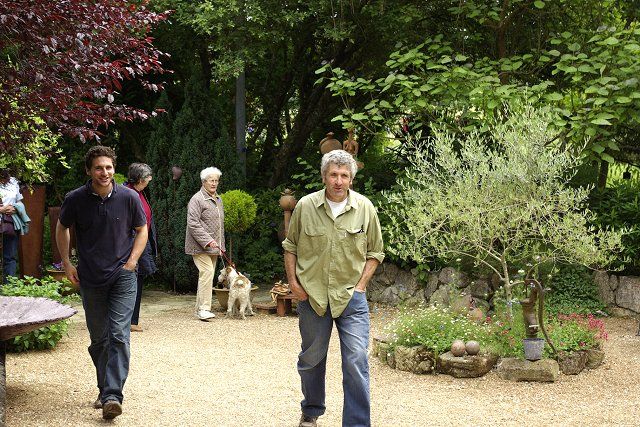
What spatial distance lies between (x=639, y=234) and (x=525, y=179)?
318 cm

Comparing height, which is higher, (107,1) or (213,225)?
(107,1)

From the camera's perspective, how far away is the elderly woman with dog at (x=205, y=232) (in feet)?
33.8

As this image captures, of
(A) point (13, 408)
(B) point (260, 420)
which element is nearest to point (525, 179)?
(B) point (260, 420)

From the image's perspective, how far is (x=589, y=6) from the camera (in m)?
11.7

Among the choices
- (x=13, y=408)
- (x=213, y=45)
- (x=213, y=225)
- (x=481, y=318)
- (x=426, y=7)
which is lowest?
(x=13, y=408)

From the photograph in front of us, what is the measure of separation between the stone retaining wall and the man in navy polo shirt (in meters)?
4.89

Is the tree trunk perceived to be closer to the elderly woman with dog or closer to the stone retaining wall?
the stone retaining wall

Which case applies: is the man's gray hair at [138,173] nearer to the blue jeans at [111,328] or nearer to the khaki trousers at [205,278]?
the khaki trousers at [205,278]

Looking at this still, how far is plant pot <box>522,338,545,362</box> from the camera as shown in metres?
7.04

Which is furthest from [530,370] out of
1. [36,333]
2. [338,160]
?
[36,333]

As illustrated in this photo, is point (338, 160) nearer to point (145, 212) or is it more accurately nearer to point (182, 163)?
point (145, 212)

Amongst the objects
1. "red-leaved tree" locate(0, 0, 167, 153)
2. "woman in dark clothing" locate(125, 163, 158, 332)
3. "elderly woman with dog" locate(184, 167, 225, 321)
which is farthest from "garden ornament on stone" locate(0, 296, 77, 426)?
"elderly woman with dog" locate(184, 167, 225, 321)

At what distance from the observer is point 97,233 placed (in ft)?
18.8

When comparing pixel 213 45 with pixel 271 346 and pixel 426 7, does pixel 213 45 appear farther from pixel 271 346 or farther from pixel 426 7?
pixel 271 346
